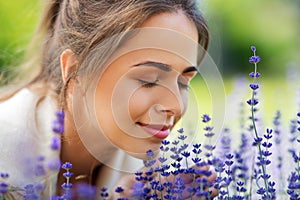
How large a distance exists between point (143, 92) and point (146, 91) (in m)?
0.01

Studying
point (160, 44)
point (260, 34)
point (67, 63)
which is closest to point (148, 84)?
point (160, 44)

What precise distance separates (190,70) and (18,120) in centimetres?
66

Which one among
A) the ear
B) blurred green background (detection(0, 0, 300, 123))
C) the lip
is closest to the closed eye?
the lip

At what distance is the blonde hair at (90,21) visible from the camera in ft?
7.06

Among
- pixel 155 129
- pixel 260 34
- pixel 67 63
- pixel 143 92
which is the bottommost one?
pixel 155 129

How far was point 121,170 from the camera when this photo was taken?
2672mm

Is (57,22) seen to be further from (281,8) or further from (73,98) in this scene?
(281,8)

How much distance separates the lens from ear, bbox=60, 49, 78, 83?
222 centimetres

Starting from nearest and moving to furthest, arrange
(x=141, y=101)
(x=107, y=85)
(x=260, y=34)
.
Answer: (x=141, y=101), (x=107, y=85), (x=260, y=34)

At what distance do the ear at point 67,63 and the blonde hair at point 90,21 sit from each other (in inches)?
0.6

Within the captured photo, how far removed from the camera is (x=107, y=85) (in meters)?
2.10

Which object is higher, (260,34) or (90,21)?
(260,34)

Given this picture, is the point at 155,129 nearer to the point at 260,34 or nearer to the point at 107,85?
the point at 107,85

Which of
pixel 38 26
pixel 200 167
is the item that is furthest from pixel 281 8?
pixel 200 167
